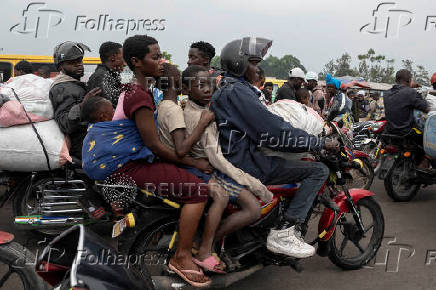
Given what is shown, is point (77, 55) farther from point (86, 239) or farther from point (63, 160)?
point (86, 239)

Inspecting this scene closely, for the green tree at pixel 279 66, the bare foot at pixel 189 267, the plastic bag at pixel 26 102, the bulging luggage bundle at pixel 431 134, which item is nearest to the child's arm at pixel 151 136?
the bare foot at pixel 189 267

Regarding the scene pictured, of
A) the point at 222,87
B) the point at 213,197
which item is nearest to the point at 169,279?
the point at 213,197

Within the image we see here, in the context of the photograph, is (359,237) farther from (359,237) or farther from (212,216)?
(212,216)

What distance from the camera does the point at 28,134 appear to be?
13.3ft

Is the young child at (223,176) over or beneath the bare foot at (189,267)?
over

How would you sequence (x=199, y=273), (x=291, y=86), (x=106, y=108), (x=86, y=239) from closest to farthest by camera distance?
(x=86, y=239) < (x=199, y=273) < (x=106, y=108) < (x=291, y=86)

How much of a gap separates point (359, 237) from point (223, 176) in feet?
5.26

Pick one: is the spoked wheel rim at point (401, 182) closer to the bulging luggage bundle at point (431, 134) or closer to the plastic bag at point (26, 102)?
the bulging luggage bundle at point (431, 134)

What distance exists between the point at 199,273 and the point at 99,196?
1.85 metres

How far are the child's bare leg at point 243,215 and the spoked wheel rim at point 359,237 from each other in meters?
1.07

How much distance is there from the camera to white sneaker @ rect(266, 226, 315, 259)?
10.3 ft

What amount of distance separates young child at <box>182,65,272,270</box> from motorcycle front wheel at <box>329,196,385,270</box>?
3.52 feet

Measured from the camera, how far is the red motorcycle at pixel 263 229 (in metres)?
2.96

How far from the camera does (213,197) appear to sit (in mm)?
2977
